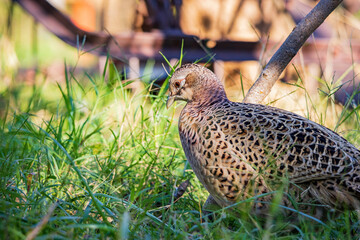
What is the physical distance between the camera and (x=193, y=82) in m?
3.01

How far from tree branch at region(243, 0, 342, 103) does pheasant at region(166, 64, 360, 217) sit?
36 cm

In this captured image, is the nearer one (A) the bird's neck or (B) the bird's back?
(B) the bird's back

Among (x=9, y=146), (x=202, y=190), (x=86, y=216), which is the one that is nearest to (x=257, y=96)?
(x=202, y=190)

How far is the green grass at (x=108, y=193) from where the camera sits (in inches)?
84.3

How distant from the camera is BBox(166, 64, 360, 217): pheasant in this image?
2.44 metres

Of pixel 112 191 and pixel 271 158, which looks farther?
pixel 112 191

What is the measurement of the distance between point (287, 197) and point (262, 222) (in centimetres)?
24

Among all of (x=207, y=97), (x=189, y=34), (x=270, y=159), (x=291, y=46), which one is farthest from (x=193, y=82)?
(x=189, y=34)

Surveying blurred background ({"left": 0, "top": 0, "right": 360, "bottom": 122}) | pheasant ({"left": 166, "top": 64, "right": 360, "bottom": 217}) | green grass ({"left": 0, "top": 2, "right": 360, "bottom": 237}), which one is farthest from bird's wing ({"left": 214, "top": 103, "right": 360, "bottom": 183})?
blurred background ({"left": 0, "top": 0, "right": 360, "bottom": 122})

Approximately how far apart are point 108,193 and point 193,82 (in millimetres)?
915

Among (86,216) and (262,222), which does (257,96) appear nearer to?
(262,222)

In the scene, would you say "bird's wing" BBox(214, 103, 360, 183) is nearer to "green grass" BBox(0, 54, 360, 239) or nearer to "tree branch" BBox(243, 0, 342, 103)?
"green grass" BBox(0, 54, 360, 239)

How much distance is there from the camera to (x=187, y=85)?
9.93 feet

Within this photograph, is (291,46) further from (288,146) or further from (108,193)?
(108,193)
